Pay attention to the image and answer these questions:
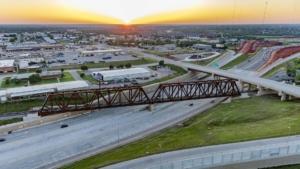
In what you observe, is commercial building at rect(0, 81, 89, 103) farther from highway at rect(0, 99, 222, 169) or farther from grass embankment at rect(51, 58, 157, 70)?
grass embankment at rect(51, 58, 157, 70)

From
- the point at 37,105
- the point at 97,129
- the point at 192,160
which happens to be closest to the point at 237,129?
the point at 192,160

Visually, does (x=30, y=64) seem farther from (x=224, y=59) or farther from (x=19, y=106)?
(x=224, y=59)

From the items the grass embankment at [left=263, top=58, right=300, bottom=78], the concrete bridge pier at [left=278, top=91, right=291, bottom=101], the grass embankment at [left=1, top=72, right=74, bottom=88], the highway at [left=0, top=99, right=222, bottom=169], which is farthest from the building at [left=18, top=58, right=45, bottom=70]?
the concrete bridge pier at [left=278, top=91, right=291, bottom=101]

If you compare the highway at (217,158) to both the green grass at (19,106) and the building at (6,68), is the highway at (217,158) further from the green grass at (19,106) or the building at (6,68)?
the building at (6,68)

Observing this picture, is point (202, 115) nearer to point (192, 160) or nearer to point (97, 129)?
point (97, 129)

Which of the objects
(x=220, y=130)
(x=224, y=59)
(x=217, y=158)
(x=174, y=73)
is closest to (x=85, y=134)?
(x=220, y=130)

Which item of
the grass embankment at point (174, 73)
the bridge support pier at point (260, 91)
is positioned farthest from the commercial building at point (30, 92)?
the bridge support pier at point (260, 91)
